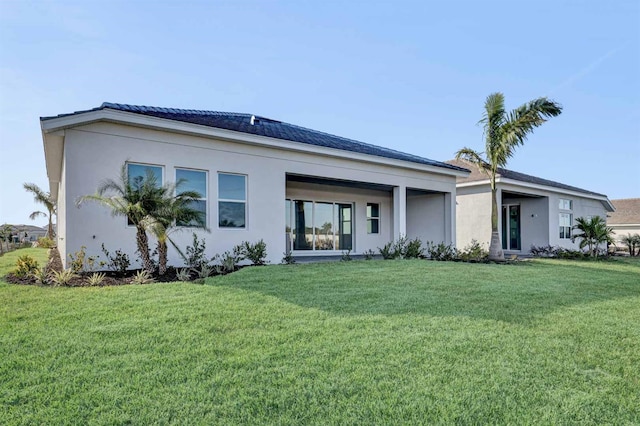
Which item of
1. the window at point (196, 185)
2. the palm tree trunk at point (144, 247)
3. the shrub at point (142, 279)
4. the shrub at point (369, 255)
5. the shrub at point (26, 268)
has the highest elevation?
the window at point (196, 185)

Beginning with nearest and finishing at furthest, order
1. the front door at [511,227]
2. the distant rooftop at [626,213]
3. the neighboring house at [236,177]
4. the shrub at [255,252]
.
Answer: the neighboring house at [236,177] < the shrub at [255,252] < the front door at [511,227] < the distant rooftop at [626,213]

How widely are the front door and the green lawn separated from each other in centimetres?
1615

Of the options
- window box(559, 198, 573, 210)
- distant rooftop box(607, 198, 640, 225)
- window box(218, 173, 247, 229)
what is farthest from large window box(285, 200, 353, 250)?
distant rooftop box(607, 198, 640, 225)

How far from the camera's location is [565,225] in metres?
21.5

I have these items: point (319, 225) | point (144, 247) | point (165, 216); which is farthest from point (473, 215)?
point (144, 247)

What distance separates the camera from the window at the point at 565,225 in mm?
21172

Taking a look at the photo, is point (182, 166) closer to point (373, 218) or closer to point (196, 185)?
point (196, 185)

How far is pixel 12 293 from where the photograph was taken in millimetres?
6289

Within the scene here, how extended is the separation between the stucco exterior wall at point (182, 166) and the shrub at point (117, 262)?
0.62ft

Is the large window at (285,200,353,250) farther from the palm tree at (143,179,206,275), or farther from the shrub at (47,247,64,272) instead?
the shrub at (47,247,64,272)

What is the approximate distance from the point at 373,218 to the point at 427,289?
10.2 m

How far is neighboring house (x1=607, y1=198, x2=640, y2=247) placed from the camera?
3503 cm

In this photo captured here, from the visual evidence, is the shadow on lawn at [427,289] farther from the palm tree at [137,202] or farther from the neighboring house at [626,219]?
the neighboring house at [626,219]

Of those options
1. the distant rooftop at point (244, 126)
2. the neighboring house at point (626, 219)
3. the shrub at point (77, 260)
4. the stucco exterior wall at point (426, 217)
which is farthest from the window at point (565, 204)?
the shrub at point (77, 260)
